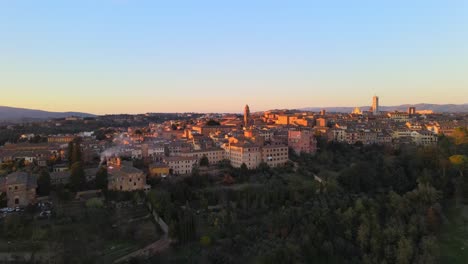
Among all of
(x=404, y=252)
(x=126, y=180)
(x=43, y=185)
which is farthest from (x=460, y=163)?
(x=43, y=185)

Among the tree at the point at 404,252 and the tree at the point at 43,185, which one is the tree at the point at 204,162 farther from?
the tree at the point at 404,252

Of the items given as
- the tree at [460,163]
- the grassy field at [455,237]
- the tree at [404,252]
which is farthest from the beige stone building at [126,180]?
the tree at [460,163]

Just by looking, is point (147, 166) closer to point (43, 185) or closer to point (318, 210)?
point (43, 185)

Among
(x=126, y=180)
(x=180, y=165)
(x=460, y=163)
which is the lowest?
(x=460, y=163)

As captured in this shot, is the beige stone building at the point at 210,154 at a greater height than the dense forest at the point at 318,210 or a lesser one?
greater

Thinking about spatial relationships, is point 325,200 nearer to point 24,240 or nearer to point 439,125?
point 24,240

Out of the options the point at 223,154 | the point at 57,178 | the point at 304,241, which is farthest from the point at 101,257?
the point at 223,154
